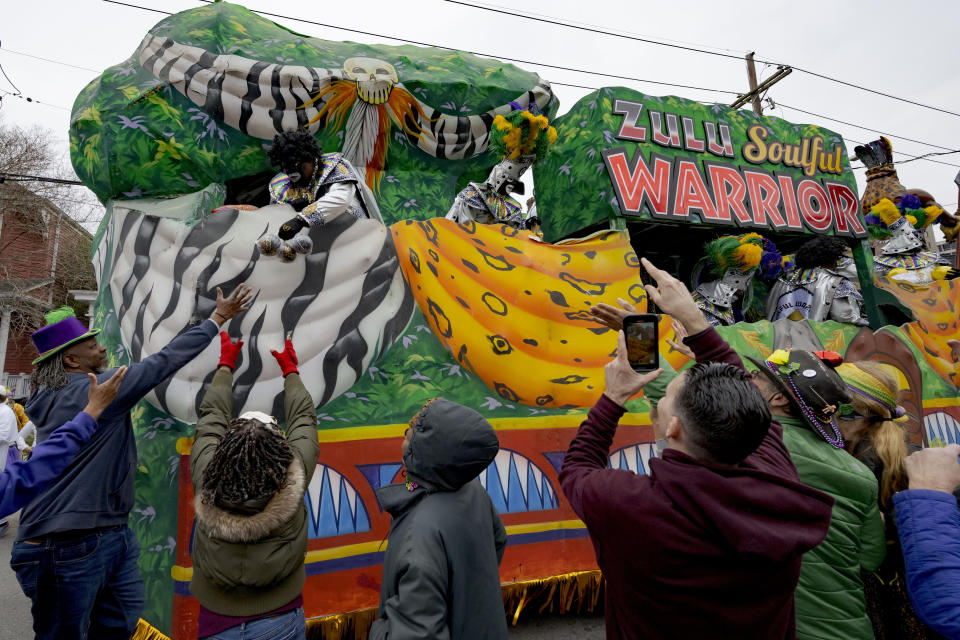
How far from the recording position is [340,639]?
3010 millimetres

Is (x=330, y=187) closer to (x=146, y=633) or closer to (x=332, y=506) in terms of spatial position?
(x=332, y=506)

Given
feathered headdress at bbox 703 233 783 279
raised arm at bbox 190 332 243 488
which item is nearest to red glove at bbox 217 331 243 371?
raised arm at bbox 190 332 243 488

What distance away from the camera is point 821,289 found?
5984 mm

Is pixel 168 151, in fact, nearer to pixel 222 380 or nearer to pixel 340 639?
pixel 222 380

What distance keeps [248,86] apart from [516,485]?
11.2 ft

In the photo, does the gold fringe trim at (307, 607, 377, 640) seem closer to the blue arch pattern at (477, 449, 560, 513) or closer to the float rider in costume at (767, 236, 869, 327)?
the blue arch pattern at (477, 449, 560, 513)

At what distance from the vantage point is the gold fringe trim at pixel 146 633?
2.78 m

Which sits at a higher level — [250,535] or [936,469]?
[936,469]

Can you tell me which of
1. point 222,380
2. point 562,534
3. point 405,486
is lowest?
point 562,534

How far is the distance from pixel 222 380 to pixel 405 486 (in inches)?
47.5

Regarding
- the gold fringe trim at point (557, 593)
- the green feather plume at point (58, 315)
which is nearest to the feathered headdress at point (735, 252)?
the gold fringe trim at point (557, 593)

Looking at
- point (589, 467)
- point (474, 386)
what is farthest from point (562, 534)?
point (589, 467)

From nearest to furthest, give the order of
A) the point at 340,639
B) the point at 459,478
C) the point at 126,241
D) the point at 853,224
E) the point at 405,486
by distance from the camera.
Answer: the point at 459,478
the point at 405,486
the point at 340,639
the point at 126,241
the point at 853,224

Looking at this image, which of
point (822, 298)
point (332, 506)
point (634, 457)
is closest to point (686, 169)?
point (822, 298)
